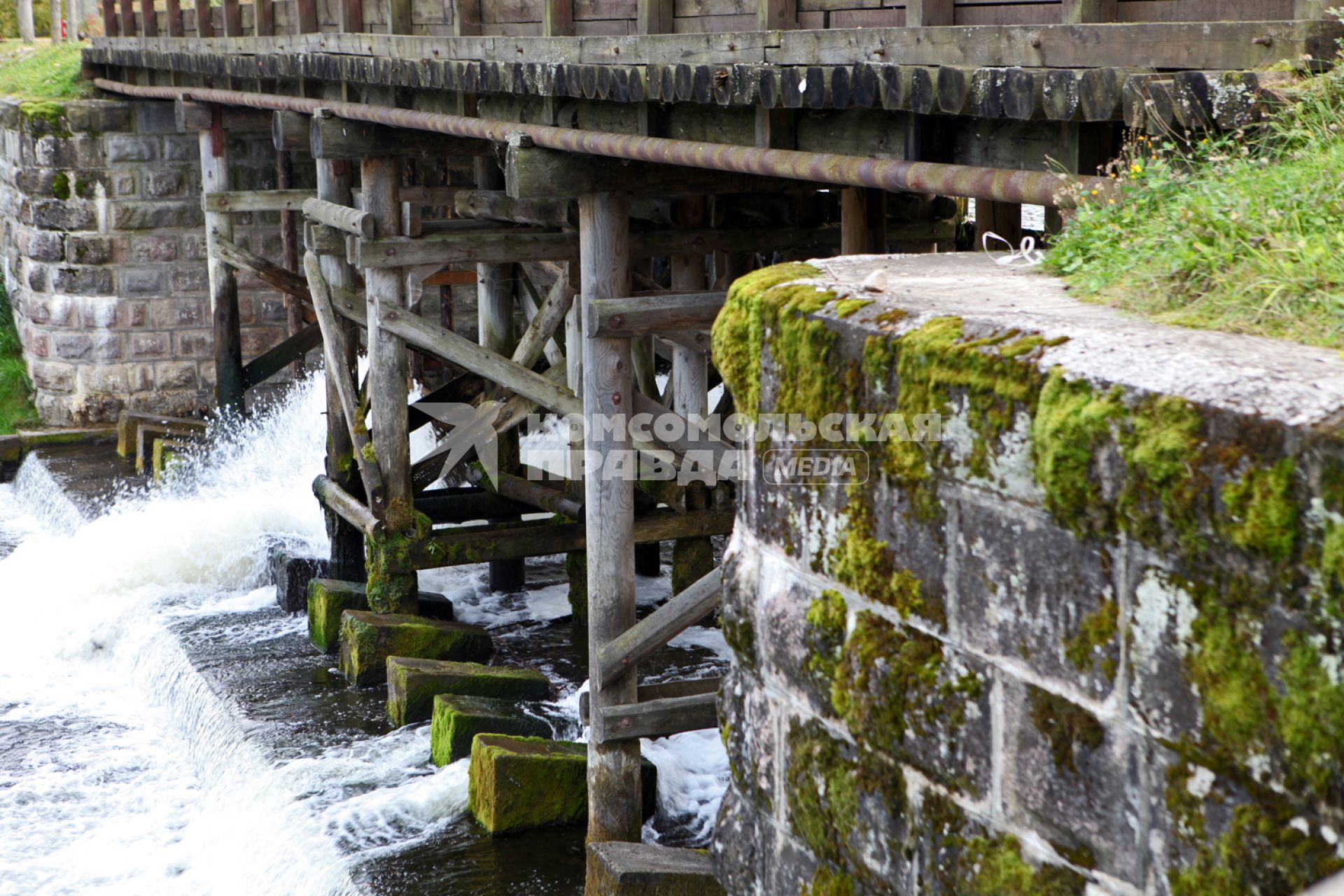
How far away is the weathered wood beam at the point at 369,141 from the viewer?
734cm

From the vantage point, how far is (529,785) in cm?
576

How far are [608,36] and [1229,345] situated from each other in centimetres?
353

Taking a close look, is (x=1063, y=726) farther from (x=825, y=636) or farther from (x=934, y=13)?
(x=934, y=13)

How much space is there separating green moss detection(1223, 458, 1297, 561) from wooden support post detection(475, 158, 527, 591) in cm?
681

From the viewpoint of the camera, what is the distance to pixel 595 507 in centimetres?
536

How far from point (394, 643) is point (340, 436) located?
5.65 ft

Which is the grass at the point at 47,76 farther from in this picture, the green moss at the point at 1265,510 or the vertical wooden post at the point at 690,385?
the green moss at the point at 1265,510

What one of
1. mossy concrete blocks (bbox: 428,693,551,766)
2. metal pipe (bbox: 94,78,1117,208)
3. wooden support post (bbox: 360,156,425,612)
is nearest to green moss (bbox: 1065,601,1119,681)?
metal pipe (bbox: 94,78,1117,208)

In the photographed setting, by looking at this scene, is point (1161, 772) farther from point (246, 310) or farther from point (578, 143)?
point (246, 310)

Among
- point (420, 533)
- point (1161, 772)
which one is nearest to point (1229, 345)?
point (1161, 772)

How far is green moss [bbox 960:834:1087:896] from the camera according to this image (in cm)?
180

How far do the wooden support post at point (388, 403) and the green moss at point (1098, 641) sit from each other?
587 cm

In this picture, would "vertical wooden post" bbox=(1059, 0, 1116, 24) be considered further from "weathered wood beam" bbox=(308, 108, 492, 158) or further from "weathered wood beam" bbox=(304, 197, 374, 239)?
"weathered wood beam" bbox=(304, 197, 374, 239)

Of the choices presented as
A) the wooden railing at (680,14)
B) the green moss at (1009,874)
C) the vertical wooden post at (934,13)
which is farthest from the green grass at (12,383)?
the green moss at (1009,874)
